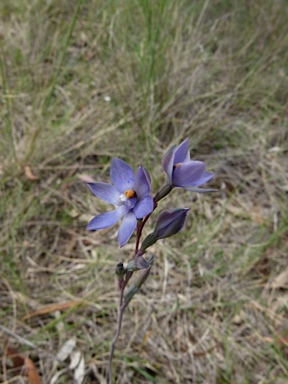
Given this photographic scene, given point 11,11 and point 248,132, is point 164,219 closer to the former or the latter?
point 248,132

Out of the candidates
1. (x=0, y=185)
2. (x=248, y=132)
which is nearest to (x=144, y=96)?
(x=248, y=132)

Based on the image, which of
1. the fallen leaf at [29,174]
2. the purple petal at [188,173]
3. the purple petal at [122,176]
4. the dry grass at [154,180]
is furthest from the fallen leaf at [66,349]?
the purple petal at [188,173]

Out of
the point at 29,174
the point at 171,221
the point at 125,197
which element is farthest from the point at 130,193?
the point at 29,174

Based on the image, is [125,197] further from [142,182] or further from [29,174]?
[29,174]

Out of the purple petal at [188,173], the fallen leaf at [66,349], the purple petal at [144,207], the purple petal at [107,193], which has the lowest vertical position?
the fallen leaf at [66,349]

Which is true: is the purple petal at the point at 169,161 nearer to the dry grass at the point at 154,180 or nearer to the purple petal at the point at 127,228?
the purple petal at the point at 127,228
